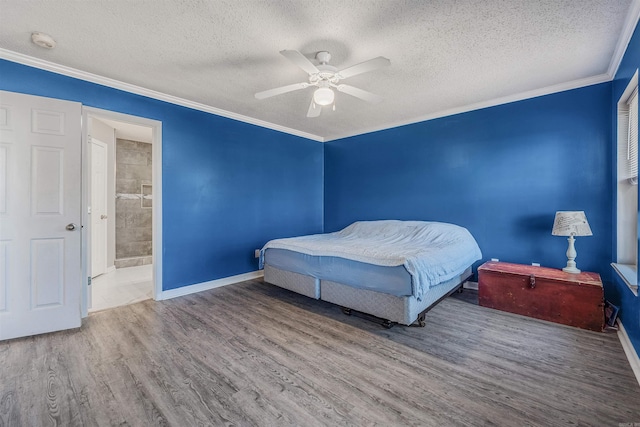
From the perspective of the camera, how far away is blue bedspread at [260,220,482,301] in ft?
8.16

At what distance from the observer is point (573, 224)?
2.79 m

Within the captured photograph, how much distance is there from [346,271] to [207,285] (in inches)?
87.7

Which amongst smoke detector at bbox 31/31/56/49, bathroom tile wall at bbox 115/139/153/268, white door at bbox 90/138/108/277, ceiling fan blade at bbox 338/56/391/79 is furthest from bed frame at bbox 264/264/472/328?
bathroom tile wall at bbox 115/139/153/268

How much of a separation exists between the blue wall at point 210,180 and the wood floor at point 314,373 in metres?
1.12

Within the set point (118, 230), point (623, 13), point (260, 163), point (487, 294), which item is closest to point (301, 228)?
point (260, 163)

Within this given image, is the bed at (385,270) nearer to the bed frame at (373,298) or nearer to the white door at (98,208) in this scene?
the bed frame at (373,298)

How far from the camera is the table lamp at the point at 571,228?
109 inches

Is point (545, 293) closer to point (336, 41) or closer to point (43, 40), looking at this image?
point (336, 41)

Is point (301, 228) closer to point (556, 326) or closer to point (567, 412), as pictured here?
point (556, 326)

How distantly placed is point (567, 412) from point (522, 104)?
3381 mm

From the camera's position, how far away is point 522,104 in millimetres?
3473

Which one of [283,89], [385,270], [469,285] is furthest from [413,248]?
[283,89]

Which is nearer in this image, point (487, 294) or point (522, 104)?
point (487, 294)

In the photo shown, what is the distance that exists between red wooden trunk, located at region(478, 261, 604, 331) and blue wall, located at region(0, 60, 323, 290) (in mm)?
3301
